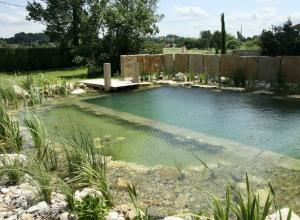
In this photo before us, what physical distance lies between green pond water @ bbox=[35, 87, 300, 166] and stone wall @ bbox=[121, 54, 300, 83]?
180 centimetres

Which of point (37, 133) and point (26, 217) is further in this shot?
point (37, 133)

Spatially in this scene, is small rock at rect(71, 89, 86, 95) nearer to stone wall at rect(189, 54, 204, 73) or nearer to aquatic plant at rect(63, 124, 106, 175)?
stone wall at rect(189, 54, 204, 73)

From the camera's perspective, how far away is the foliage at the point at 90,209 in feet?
11.6

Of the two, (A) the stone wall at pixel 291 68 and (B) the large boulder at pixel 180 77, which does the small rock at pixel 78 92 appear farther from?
(A) the stone wall at pixel 291 68

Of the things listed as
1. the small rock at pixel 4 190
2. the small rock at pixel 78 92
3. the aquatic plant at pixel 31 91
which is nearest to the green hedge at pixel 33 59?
the small rock at pixel 78 92

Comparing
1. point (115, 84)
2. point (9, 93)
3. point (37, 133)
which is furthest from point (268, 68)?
point (37, 133)

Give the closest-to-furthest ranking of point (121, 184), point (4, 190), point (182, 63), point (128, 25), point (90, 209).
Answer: point (90, 209), point (4, 190), point (121, 184), point (182, 63), point (128, 25)

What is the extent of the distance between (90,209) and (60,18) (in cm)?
2353

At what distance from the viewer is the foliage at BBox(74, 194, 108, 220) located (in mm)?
3523

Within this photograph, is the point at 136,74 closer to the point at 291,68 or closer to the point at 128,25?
the point at 128,25

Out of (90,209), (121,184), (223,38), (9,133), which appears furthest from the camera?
(223,38)

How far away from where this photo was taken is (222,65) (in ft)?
47.0

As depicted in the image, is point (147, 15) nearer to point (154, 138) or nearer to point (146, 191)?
point (154, 138)

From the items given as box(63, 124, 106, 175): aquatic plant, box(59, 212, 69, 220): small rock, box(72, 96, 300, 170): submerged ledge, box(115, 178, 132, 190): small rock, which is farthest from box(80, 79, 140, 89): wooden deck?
box(59, 212, 69, 220): small rock
